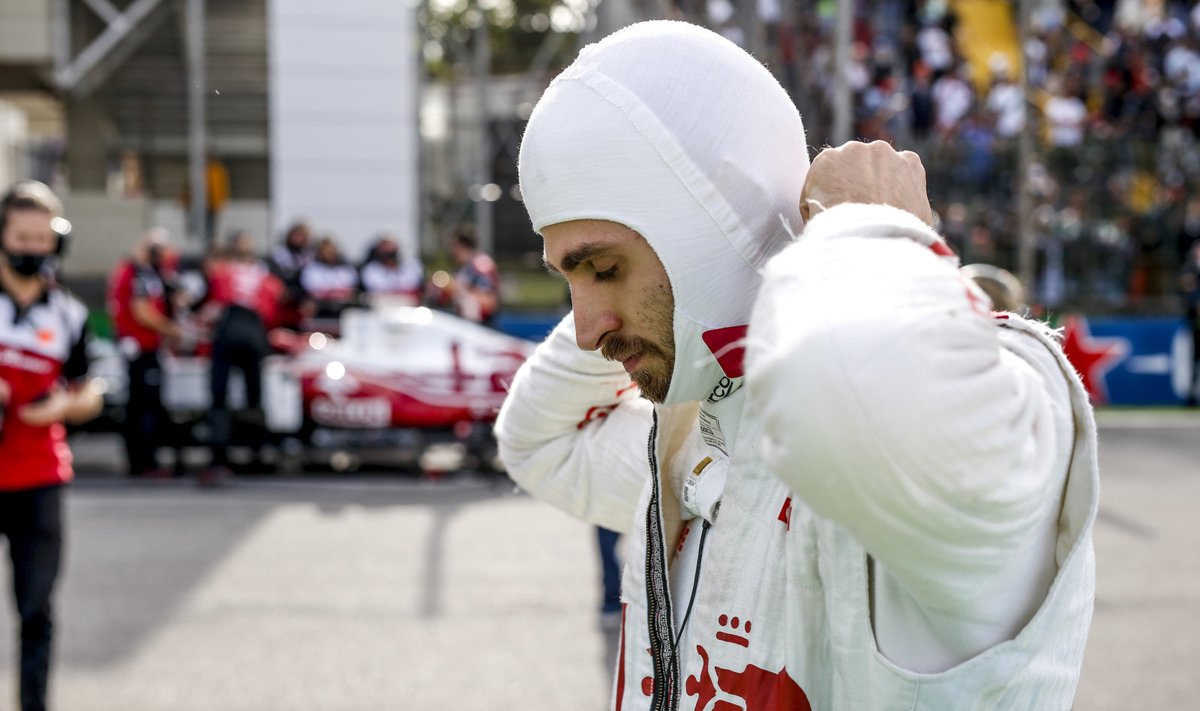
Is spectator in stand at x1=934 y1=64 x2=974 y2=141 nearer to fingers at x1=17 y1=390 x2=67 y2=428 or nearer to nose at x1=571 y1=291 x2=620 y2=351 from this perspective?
fingers at x1=17 y1=390 x2=67 y2=428

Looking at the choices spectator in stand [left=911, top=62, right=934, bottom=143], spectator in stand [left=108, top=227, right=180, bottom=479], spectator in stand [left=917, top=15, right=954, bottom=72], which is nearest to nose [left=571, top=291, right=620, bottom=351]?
spectator in stand [left=108, top=227, right=180, bottom=479]

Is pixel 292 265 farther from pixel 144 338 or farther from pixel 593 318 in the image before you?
pixel 593 318

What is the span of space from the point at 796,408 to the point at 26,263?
4217mm

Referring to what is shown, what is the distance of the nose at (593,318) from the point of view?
1339 millimetres

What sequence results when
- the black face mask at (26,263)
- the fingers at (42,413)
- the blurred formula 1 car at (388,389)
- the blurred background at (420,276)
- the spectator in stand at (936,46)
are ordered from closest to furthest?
the fingers at (42,413), the black face mask at (26,263), the blurred background at (420,276), the blurred formula 1 car at (388,389), the spectator in stand at (936,46)

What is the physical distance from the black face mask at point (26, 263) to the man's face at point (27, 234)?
2 cm

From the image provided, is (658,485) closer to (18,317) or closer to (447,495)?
(18,317)

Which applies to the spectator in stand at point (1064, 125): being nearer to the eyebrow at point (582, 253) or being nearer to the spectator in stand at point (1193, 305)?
the spectator in stand at point (1193, 305)

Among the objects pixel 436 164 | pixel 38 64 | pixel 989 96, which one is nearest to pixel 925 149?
pixel 989 96

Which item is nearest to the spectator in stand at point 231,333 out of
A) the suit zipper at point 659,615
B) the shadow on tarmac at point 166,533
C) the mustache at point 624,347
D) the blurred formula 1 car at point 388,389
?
the blurred formula 1 car at point 388,389

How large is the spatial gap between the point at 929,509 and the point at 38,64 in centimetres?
1899

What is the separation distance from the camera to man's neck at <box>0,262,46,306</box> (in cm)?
457

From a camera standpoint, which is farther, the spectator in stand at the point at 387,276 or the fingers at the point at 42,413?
the spectator in stand at the point at 387,276

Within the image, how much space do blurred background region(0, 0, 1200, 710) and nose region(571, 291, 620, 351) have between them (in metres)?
1.00
